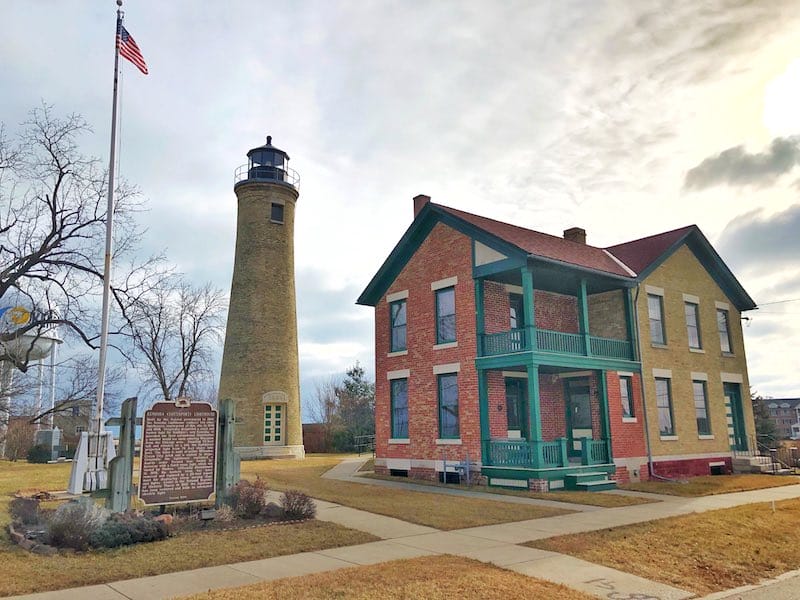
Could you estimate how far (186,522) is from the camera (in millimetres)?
11266

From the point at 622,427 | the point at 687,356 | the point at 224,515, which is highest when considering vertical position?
the point at 687,356

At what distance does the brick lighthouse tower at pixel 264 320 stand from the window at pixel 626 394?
60.6 ft

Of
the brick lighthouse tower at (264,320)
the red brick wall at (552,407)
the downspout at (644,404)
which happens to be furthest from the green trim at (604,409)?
the brick lighthouse tower at (264,320)

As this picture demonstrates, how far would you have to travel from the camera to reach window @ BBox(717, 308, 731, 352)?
2594 centimetres

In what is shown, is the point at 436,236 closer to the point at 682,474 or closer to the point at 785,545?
the point at 682,474

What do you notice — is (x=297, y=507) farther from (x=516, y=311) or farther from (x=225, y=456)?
(x=516, y=311)

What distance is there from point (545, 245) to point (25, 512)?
16632mm

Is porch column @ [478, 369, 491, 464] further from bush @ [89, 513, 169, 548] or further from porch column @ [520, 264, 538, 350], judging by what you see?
bush @ [89, 513, 169, 548]

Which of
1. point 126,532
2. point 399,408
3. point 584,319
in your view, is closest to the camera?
point 126,532

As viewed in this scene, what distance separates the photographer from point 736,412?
25656 mm

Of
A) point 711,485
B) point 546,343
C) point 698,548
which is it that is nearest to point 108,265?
point 546,343

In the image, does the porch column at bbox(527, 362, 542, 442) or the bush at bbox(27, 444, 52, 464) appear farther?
the bush at bbox(27, 444, 52, 464)

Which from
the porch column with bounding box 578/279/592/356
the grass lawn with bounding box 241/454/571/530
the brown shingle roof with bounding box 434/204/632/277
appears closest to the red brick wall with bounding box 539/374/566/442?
the porch column with bounding box 578/279/592/356

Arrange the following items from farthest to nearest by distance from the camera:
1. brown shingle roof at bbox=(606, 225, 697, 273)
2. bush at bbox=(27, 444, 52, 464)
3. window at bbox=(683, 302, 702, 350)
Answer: bush at bbox=(27, 444, 52, 464) → window at bbox=(683, 302, 702, 350) → brown shingle roof at bbox=(606, 225, 697, 273)
